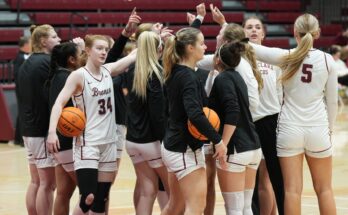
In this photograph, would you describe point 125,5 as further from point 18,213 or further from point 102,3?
point 18,213

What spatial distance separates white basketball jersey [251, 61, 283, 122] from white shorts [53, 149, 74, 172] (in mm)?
1491

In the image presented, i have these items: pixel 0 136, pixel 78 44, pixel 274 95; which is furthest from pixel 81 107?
pixel 0 136

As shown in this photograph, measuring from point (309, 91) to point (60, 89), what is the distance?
6.27 feet

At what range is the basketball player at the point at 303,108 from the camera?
6.24 metres

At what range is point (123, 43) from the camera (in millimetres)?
6691

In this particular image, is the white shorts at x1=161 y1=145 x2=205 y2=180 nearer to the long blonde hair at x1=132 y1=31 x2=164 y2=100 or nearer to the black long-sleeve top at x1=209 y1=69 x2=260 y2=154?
the black long-sleeve top at x1=209 y1=69 x2=260 y2=154

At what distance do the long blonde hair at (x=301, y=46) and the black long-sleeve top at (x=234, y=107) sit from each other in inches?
17.7

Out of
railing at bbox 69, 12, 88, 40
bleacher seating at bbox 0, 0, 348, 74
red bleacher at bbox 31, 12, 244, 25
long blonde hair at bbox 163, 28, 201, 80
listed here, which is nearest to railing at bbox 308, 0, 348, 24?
bleacher seating at bbox 0, 0, 348, 74

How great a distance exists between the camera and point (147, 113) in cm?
649

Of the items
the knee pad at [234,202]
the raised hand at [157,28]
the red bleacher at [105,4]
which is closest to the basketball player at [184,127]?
the knee pad at [234,202]

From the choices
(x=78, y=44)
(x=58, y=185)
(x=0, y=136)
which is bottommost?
(x=0, y=136)

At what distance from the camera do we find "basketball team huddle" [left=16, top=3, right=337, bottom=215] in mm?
5762

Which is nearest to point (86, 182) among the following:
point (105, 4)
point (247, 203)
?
point (247, 203)

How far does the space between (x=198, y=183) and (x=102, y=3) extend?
13105 millimetres
